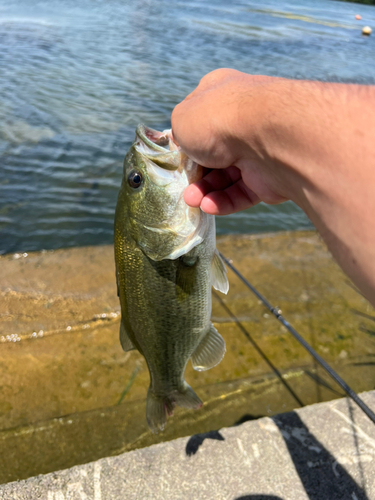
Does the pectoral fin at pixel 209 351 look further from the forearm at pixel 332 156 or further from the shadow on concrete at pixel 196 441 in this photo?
the forearm at pixel 332 156

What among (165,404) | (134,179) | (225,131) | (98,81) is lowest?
(165,404)

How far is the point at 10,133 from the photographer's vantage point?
9234 millimetres

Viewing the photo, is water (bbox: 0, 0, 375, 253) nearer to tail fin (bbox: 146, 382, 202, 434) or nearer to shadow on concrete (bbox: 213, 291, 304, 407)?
tail fin (bbox: 146, 382, 202, 434)

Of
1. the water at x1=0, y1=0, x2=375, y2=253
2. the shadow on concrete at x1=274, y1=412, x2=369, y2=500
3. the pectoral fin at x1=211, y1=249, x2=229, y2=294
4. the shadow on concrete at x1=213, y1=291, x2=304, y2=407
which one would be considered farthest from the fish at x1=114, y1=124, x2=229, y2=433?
the shadow on concrete at x1=213, y1=291, x2=304, y2=407

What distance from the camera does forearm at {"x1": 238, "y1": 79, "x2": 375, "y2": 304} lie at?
958 mm

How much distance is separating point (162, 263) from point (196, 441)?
4.63 feet

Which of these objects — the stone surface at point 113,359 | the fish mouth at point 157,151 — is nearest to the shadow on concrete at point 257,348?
the stone surface at point 113,359

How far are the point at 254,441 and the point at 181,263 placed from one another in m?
1.50

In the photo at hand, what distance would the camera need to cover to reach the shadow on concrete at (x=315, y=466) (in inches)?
91.6

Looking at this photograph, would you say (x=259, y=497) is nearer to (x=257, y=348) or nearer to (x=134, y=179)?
(x=257, y=348)

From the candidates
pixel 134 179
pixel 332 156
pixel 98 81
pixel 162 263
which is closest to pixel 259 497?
pixel 162 263

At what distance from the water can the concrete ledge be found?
7.77 ft

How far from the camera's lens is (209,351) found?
2260 millimetres

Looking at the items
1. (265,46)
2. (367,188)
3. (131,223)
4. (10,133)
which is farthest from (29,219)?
(265,46)
